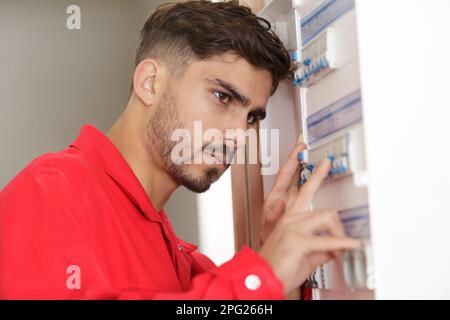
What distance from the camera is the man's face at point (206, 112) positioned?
1.15 meters

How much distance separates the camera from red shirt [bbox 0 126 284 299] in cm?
84

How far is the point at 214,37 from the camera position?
1.19 meters

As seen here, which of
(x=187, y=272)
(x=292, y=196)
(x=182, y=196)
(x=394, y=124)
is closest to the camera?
Result: (x=394, y=124)

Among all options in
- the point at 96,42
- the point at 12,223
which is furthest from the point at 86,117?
the point at 12,223

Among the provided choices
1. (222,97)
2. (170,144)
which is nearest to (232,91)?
(222,97)

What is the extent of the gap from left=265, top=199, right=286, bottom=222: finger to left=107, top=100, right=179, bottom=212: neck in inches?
8.0

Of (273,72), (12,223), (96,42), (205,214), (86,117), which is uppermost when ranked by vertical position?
(96,42)

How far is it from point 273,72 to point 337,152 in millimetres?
359

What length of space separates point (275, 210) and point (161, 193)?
0.24 meters

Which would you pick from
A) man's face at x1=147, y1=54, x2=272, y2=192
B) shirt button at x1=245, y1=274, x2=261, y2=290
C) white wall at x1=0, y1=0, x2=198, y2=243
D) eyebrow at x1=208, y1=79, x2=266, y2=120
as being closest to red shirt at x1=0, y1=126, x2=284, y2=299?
shirt button at x1=245, y1=274, x2=261, y2=290

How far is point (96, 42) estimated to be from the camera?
2746 millimetres

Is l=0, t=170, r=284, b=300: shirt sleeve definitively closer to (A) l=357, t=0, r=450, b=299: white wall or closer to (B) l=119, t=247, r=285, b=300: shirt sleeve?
(B) l=119, t=247, r=285, b=300: shirt sleeve
